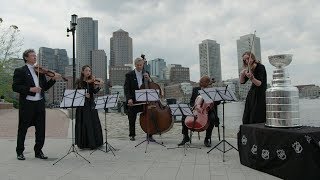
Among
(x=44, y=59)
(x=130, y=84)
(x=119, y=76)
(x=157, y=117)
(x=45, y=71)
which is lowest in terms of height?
(x=157, y=117)

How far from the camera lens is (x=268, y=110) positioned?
210 inches

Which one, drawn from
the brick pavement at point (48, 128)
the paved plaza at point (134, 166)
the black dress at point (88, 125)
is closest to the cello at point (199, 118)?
the paved plaza at point (134, 166)

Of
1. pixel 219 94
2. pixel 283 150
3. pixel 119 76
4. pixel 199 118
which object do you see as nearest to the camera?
pixel 283 150

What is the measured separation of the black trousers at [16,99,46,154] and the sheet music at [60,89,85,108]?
0.53 metres

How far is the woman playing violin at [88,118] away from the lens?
7.91m

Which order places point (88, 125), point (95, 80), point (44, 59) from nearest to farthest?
point (95, 80) → point (88, 125) → point (44, 59)

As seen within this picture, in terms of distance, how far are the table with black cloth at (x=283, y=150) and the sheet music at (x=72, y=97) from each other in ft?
10.0

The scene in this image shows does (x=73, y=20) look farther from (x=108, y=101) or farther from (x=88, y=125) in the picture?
(x=108, y=101)

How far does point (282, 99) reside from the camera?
5.14 metres

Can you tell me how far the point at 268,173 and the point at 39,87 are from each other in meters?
4.24

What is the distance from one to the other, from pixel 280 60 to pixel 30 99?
14.8ft

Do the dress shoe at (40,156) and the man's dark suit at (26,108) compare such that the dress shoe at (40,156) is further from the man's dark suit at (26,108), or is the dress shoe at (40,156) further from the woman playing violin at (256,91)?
the woman playing violin at (256,91)

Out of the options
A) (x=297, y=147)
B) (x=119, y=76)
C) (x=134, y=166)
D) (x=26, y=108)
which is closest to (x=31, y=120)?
(x=26, y=108)

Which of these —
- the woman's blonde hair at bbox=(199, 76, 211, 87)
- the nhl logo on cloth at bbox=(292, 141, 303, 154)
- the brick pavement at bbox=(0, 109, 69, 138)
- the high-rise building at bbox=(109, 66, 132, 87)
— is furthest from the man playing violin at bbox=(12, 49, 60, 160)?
the brick pavement at bbox=(0, 109, 69, 138)
